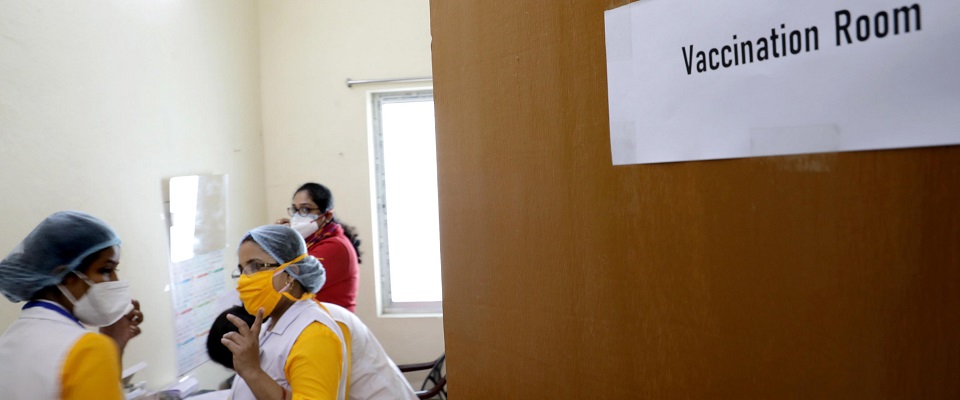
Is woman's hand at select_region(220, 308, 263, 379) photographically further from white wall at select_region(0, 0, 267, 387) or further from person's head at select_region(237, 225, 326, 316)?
white wall at select_region(0, 0, 267, 387)

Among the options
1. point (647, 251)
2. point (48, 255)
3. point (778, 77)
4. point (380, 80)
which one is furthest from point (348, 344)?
point (380, 80)

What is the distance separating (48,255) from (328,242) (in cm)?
129

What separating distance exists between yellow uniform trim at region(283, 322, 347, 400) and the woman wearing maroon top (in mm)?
920

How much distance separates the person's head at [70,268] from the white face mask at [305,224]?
1.27 metres

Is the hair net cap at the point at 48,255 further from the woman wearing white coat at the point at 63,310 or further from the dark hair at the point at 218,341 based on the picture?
the dark hair at the point at 218,341

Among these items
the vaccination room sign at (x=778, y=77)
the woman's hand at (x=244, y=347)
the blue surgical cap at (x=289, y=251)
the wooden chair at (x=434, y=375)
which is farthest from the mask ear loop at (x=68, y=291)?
the wooden chair at (x=434, y=375)

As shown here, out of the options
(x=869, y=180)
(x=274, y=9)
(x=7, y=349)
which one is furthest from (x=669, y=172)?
(x=274, y=9)

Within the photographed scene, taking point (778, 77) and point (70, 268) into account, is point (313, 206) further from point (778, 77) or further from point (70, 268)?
point (778, 77)

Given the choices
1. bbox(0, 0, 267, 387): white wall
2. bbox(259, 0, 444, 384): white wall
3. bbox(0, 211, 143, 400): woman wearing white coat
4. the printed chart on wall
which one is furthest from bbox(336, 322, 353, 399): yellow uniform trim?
bbox(259, 0, 444, 384): white wall

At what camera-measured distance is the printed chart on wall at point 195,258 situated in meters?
2.72

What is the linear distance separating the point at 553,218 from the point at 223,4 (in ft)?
9.74

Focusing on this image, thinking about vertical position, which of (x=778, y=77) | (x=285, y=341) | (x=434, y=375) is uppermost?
(x=778, y=77)

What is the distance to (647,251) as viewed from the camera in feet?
2.07

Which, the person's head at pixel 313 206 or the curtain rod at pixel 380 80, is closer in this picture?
the person's head at pixel 313 206
